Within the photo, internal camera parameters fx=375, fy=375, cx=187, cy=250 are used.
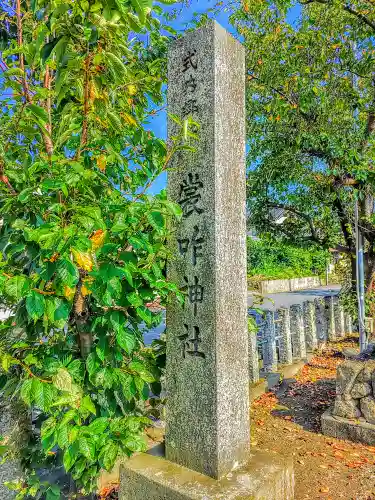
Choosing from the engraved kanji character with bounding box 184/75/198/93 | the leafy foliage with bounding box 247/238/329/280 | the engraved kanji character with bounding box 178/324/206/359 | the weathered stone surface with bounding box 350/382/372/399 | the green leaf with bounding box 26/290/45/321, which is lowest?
the weathered stone surface with bounding box 350/382/372/399

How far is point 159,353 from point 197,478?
0.75 m

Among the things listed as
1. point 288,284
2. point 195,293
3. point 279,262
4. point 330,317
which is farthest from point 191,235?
point 279,262

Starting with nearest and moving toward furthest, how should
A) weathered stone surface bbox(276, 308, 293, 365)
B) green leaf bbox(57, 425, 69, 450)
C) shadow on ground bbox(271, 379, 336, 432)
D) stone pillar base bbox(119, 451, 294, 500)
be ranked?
green leaf bbox(57, 425, 69, 450) → stone pillar base bbox(119, 451, 294, 500) → shadow on ground bbox(271, 379, 336, 432) → weathered stone surface bbox(276, 308, 293, 365)

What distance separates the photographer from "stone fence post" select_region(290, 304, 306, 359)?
25.3 ft

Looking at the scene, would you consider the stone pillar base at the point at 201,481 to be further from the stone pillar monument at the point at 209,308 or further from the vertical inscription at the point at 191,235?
the vertical inscription at the point at 191,235

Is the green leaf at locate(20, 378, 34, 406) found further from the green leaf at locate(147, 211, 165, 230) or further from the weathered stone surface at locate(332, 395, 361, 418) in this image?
the weathered stone surface at locate(332, 395, 361, 418)

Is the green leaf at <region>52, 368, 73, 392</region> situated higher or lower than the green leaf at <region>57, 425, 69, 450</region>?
higher

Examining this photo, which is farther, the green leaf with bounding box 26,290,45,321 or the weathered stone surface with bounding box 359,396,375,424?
the weathered stone surface with bounding box 359,396,375,424

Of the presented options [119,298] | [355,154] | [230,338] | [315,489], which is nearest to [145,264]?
[119,298]

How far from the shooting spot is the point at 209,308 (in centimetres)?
218

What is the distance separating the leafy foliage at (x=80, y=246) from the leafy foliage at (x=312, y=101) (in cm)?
482

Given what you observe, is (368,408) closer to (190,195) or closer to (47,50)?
(190,195)

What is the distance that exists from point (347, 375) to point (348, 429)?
1.96 feet

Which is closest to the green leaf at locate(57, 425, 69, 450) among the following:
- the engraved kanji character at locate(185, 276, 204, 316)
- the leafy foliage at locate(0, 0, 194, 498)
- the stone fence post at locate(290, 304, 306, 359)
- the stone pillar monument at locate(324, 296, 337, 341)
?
the leafy foliage at locate(0, 0, 194, 498)
